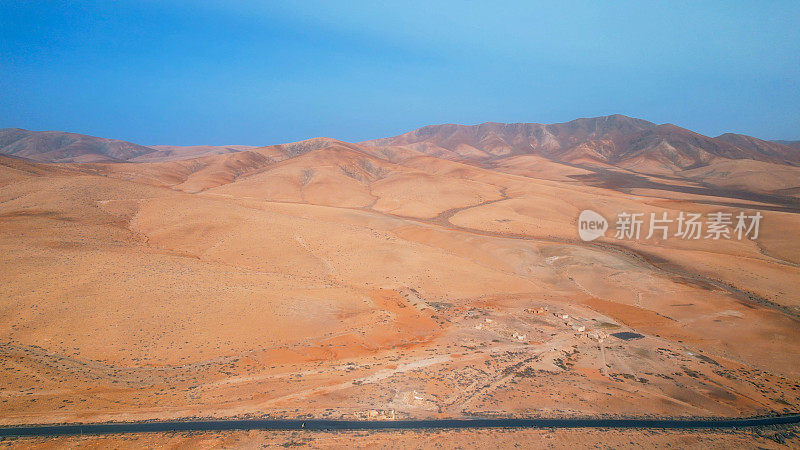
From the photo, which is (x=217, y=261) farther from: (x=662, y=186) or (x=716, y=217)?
(x=662, y=186)

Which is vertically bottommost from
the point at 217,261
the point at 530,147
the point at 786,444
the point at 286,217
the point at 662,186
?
the point at 786,444

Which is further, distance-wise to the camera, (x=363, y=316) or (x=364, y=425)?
(x=363, y=316)

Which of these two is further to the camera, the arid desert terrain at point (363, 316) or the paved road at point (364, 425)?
the arid desert terrain at point (363, 316)

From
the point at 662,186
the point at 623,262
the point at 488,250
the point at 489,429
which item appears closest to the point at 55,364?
the point at 489,429

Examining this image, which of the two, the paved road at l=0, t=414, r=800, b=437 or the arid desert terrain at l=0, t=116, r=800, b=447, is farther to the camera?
the arid desert terrain at l=0, t=116, r=800, b=447
